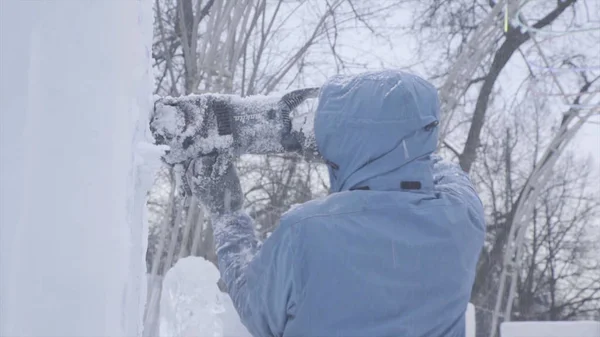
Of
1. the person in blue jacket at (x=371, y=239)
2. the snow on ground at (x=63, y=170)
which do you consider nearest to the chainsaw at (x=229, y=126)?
the person in blue jacket at (x=371, y=239)

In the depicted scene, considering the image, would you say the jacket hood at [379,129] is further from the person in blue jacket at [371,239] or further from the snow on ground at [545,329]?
the snow on ground at [545,329]

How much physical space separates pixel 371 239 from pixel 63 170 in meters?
0.50

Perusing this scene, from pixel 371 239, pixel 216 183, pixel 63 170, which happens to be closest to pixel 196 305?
pixel 216 183

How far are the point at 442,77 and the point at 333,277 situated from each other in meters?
9.24

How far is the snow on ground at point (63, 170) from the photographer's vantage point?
82 centimetres

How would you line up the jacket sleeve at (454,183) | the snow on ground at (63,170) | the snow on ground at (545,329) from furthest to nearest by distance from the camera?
the snow on ground at (545,329), the jacket sleeve at (454,183), the snow on ground at (63,170)

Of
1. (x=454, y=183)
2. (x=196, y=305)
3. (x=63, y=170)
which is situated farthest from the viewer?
(x=196, y=305)

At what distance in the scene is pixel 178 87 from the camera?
26.5 ft

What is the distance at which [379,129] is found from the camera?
1.20m

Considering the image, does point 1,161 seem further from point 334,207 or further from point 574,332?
point 574,332

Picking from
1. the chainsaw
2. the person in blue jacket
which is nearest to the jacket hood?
the person in blue jacket

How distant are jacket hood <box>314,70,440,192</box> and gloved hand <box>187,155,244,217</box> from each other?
213mm

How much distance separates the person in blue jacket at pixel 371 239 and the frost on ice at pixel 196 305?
0.73 m

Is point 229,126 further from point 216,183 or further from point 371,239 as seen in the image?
point 371,239
